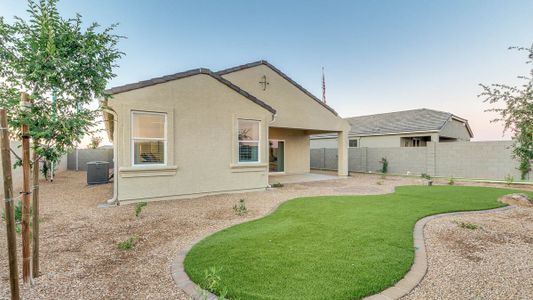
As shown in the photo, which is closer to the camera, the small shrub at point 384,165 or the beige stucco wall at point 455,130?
the small shrub at point 384,165

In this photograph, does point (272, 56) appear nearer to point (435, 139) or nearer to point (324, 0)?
point (324, 0)

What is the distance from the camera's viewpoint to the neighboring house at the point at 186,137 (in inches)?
339

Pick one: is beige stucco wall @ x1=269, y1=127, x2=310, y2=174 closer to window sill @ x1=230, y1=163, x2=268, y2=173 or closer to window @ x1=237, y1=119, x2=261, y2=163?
window @ x1=237, y1=119, x2=261, y2=163

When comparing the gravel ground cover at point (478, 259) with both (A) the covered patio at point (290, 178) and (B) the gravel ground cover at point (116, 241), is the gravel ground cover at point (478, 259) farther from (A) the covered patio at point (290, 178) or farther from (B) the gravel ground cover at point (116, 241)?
(A) the covered patio at point (290, 178)

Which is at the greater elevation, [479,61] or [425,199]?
[479,61]

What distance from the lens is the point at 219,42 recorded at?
15406 mm

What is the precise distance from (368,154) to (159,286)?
65.4 ft

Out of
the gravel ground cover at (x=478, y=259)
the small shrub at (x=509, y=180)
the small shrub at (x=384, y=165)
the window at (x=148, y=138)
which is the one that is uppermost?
the window at (x=148, y=138)

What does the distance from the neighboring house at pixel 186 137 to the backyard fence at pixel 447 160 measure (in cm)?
1194

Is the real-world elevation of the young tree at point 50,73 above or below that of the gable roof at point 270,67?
below

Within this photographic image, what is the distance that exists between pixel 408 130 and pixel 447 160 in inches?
217

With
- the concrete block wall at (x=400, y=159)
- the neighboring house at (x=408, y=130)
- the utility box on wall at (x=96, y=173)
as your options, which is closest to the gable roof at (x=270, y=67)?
the concrete block wall at (x=400, y=159)

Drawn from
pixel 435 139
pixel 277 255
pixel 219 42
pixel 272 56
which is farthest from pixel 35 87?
pixel 435 139

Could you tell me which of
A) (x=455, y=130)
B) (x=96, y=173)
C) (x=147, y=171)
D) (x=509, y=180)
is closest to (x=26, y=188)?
(x=147, y=171)
